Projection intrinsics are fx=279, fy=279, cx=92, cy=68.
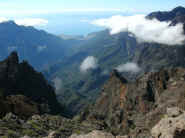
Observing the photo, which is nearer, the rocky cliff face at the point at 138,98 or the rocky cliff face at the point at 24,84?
the rocky cliff face at the point at 138,98

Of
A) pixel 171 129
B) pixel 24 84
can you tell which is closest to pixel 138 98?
pixel 24 84

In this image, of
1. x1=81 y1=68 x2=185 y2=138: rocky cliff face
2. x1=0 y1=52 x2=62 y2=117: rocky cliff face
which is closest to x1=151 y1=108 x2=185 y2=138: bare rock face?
x1=81 y1=68 x2=185 y2=138: rocky cliff face

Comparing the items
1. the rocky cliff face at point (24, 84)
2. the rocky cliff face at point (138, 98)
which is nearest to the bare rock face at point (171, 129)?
the rocky cliff face at point (138, 98)

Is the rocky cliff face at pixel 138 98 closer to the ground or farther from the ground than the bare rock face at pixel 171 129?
closer to the ground

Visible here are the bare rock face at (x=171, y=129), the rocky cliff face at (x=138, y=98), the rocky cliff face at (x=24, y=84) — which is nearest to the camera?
the bare rock face at (x=171, y=129)

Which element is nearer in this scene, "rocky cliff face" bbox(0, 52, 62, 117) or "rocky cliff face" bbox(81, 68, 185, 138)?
"rocky cliff face" bbox(81, 68, 185, 138)

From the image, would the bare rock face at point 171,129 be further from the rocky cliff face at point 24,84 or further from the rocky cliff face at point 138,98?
the rocky cliff face at point 24,84

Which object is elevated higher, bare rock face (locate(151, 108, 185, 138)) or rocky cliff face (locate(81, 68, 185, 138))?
bare rock face (locate(151, 108, 185, 138))

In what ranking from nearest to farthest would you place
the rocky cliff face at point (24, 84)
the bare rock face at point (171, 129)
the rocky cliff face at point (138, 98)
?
the bare rock face at point (171, 129) < the rocky cliff face at point (138, 98) < the rocky cliff face at point (24, 84)

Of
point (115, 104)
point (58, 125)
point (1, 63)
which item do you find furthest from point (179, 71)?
point (58, 125)

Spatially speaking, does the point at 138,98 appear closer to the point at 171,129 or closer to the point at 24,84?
the point at 24,84

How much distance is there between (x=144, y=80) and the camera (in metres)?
138

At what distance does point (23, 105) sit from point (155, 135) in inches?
1901

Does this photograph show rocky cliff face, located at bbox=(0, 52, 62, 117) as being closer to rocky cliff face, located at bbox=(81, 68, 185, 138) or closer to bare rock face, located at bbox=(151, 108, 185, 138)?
rocky cliff face, located at bbox=(81, 68, 185, 138)
